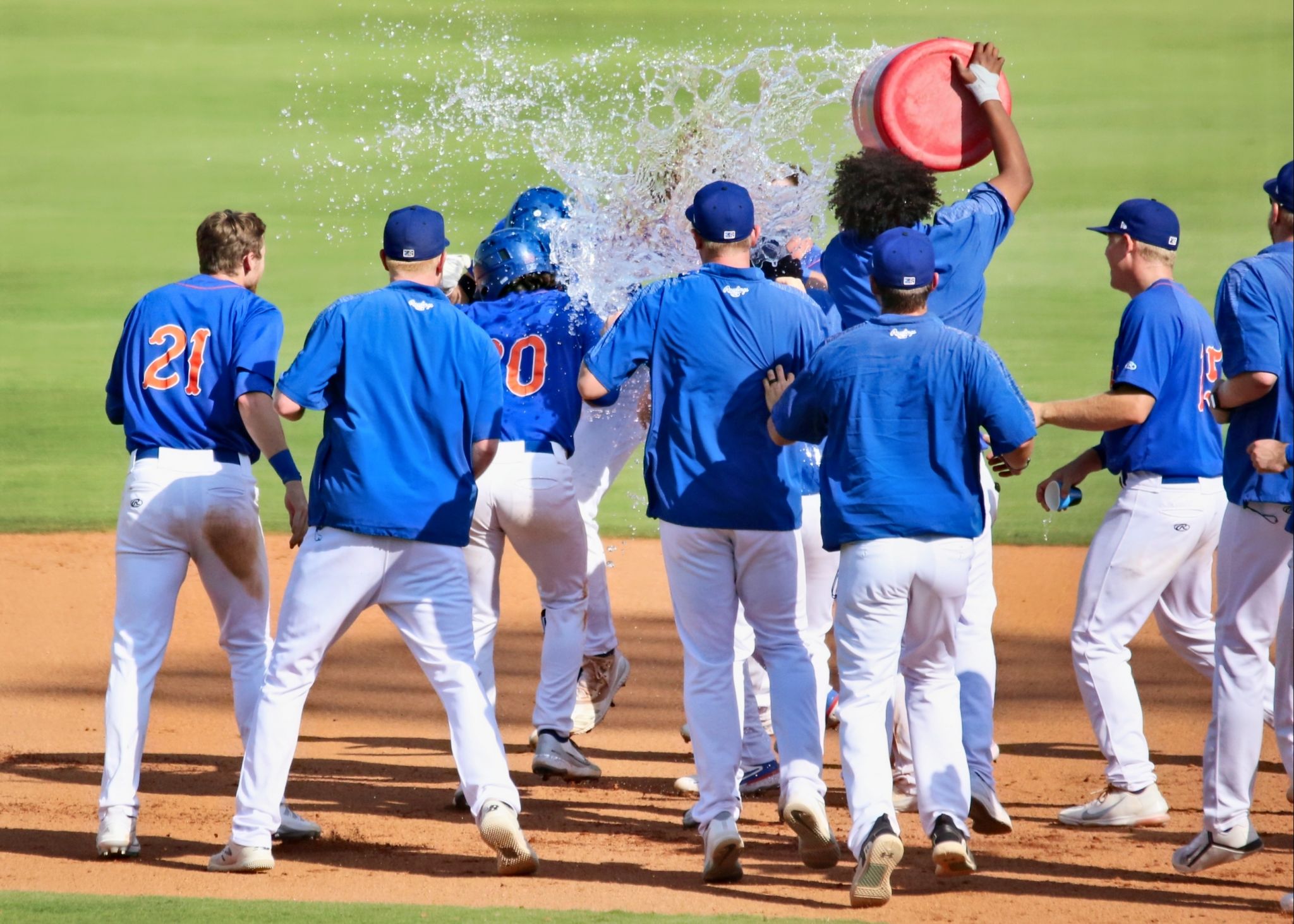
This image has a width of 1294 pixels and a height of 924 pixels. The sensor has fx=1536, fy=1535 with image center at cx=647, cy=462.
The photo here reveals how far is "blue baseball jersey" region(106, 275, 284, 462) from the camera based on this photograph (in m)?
4.06

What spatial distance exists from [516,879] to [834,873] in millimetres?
811

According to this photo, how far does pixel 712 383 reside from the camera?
154 inches

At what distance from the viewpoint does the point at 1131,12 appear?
18016 millimetres

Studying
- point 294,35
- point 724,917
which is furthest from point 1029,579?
point 294,35

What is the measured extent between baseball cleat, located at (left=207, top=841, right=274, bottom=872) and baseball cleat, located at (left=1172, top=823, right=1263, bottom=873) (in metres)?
2.26

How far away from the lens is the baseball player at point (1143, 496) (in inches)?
168

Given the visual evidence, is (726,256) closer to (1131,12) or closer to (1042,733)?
(1042,733)

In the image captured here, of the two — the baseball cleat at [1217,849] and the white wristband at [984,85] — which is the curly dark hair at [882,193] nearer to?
the white wristband at [984,85]

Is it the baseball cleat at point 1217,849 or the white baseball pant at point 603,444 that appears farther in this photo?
the white baseball pant at point 603,444

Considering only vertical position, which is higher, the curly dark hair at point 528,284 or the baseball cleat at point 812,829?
the curly dark hair at point 528,284

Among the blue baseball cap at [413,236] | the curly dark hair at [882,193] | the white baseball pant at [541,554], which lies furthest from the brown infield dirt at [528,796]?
the curly dark hair at [882,193]

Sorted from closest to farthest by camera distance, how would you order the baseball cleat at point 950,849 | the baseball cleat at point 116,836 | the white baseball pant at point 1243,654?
the baseball cleat at point 950,849, the white baseball pant at point 1243,654, the baseball cleat at point 116,836

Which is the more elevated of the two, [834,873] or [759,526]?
[759,526]

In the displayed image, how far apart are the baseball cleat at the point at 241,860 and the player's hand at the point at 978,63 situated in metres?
2.91
